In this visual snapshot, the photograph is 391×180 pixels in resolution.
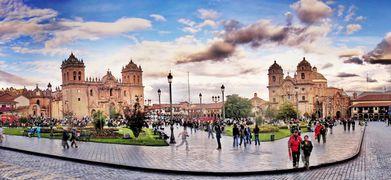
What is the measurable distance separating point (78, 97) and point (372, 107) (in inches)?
2849

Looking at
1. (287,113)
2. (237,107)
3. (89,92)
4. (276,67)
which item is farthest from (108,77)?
(287,113)

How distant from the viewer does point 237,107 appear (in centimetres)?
9531

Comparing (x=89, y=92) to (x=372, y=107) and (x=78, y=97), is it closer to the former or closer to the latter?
(x=78, y=97)

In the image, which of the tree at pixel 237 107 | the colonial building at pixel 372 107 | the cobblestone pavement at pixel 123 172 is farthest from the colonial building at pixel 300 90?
the cobblestone pavement at pixel 123 172

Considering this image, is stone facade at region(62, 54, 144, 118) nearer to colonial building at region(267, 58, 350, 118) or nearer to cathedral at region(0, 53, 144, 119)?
cathedral at region(0, 53, 144, 119)

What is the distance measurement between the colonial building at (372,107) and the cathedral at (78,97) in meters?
55.6

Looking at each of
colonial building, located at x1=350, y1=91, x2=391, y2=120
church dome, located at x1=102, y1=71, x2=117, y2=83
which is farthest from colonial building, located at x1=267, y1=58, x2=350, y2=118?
church dome, located at x1=102, y1=71, x2=117, y2=83

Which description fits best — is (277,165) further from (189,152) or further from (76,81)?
(76,81)

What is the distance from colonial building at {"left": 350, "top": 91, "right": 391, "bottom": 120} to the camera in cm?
11625

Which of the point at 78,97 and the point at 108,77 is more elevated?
the point at 108,77

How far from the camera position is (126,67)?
390 feet

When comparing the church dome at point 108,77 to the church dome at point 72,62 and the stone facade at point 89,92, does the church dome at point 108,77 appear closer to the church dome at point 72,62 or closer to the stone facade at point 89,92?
the stone facade at point 89,92

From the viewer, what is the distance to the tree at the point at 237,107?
94.6 meters

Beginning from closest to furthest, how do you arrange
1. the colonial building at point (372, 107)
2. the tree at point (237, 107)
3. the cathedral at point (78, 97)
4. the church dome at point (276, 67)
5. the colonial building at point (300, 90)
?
the tree at point (237, 107) → the cathedral at point (78, 97) → the colonial building at point (300, 90) → the church dome at point (276, 67) → the colonial building at point (372, 107)
